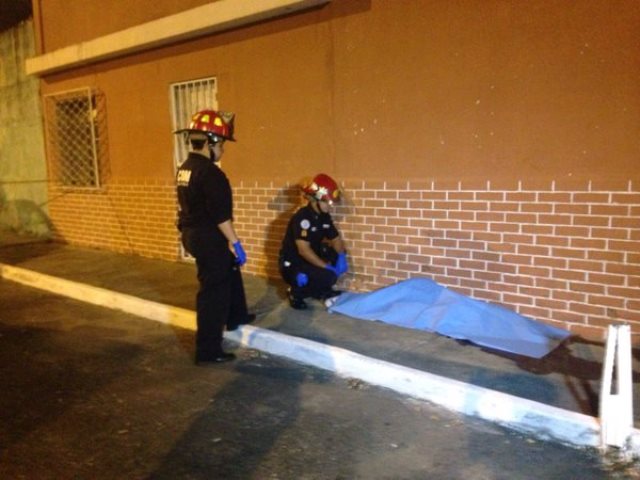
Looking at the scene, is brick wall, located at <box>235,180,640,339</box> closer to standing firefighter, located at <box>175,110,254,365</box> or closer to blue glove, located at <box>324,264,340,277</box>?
blue glove, located at <box>324,264,340,277</box>

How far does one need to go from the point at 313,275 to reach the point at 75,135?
6.60 meters

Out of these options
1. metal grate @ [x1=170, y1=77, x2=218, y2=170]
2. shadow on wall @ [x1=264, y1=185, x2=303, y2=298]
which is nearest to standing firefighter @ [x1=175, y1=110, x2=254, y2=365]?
shadow on wall @ [x1=264, y1=185, x2=303, y2=298]

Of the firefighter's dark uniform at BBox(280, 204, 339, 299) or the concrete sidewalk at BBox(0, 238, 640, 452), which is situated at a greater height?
the firefighter's dark uniform at BBox(280, 204, 339, 299)

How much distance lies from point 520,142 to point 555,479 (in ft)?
9.48

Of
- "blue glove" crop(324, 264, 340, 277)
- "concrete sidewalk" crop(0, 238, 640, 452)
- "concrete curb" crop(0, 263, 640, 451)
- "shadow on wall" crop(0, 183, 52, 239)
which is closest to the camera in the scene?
"concrete curb" crop(0, 263, 640, 451)

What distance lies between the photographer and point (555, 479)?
3021 mm

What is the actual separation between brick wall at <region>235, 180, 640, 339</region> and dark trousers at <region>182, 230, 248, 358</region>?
6.16ft

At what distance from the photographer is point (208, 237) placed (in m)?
4.72

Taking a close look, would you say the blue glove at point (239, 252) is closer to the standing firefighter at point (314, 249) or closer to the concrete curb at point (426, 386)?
the concrete curb at point (426, 386)

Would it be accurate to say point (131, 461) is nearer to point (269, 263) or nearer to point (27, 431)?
point (27, 431)

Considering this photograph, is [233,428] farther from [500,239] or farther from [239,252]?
[500,239]

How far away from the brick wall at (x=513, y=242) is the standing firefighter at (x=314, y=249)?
1.26 ft

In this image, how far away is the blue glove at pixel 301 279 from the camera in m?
5.88

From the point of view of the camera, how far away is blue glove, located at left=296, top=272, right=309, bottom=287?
5.88 meters
